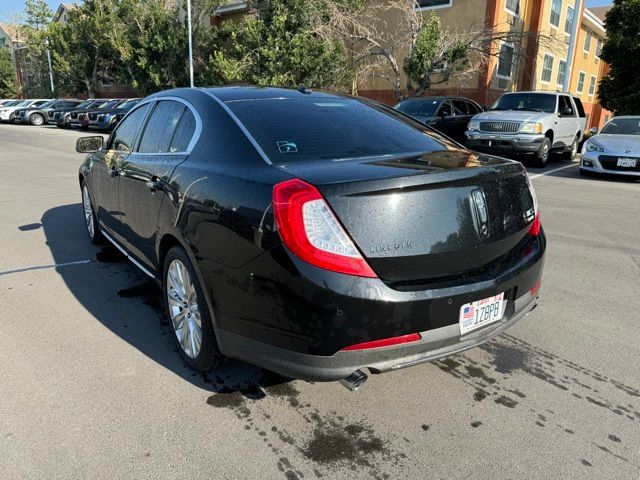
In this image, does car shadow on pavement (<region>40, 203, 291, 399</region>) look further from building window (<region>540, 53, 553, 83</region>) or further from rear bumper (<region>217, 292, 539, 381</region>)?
building window (<region>540, 53, 553, 83</region>)

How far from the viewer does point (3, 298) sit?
430cm

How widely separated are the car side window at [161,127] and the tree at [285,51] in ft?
62.8

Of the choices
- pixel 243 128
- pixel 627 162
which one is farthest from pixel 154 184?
pixel 627 162

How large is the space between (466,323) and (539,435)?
0.68 m

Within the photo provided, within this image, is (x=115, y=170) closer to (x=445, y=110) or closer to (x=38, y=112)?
→ (x=445, y=110)

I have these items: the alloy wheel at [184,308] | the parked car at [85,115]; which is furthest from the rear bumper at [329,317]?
the parked car at [85,115]

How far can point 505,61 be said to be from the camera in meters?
24.3

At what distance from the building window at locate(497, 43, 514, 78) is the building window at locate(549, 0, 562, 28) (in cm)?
489

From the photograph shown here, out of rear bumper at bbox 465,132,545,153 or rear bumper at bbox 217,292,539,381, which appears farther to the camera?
rear bumper at bbox 465,132,545,153

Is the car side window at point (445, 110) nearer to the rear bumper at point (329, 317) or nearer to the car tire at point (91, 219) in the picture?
the car tire at point (91, 219)

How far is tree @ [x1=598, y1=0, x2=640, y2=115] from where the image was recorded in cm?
1831

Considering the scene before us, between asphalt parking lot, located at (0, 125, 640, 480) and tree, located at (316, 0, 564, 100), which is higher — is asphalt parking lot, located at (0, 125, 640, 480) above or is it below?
below

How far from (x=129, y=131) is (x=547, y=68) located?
96.2 ft

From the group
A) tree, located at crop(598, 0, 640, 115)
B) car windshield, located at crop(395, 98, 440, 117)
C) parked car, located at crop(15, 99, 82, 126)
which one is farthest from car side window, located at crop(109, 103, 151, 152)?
parked car, located at crop(15, 99, 82, 126)
